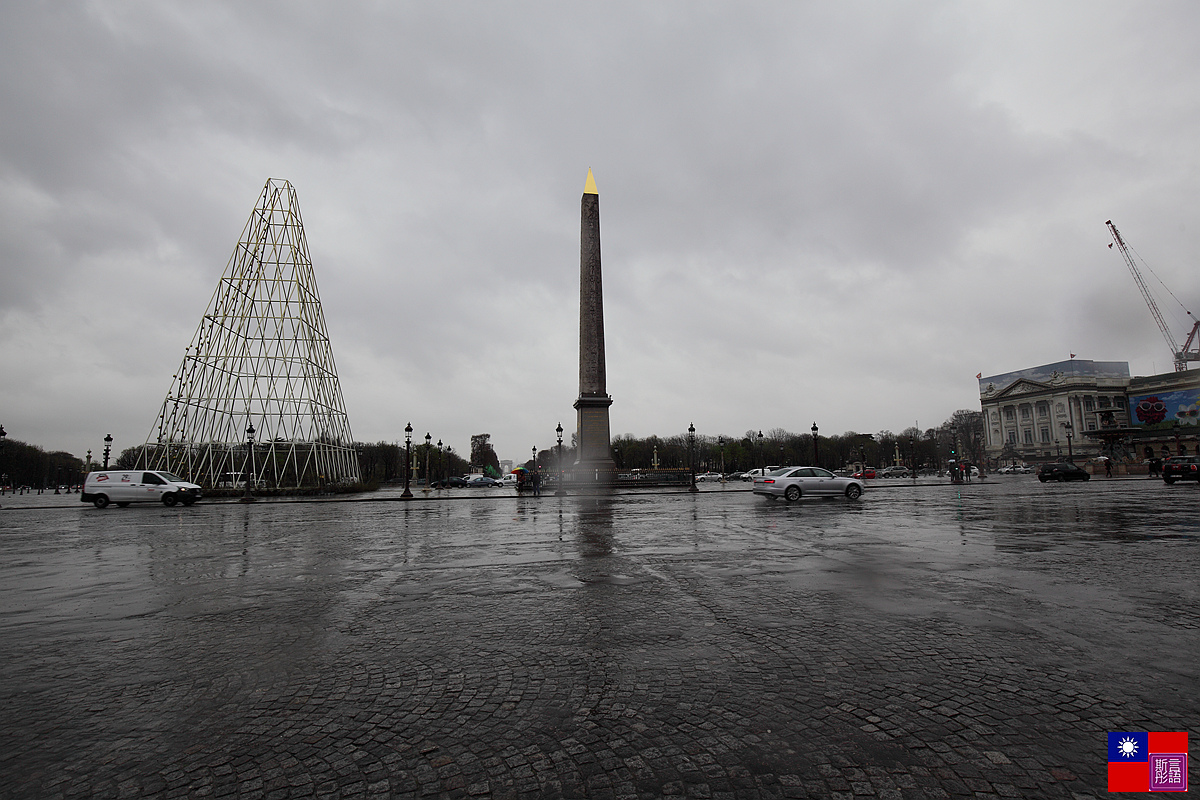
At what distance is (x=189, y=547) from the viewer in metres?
11.6

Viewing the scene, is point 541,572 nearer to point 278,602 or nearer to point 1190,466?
point 278,602

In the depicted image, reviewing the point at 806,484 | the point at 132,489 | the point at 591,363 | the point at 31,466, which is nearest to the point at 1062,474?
the point at 806,484

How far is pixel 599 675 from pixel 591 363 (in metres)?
34.1

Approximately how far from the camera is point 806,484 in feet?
80.6

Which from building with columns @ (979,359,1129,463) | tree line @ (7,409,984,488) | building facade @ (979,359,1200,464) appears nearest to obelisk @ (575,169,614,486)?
tree line @ (7,409,984,488)

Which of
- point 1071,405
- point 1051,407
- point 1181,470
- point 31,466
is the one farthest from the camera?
point 1051,407

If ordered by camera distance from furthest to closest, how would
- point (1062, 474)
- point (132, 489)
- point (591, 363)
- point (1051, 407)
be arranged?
point (1051, 407), point (1062, 474), point (591, 363), point (132, 489)

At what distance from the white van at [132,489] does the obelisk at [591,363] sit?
20.6 metres

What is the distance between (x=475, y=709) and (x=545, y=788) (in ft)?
3.24

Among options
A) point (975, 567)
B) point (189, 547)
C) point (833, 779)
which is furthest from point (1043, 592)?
point (189, 547)

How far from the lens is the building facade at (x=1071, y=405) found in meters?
89.1

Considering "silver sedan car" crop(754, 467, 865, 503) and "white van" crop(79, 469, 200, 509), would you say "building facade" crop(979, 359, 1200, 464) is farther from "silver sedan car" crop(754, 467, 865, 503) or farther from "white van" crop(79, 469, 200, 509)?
"white van" crop(79, 469, 200, 509)

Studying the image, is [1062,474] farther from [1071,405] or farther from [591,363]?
[1071,405]

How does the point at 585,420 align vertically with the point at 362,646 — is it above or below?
above
